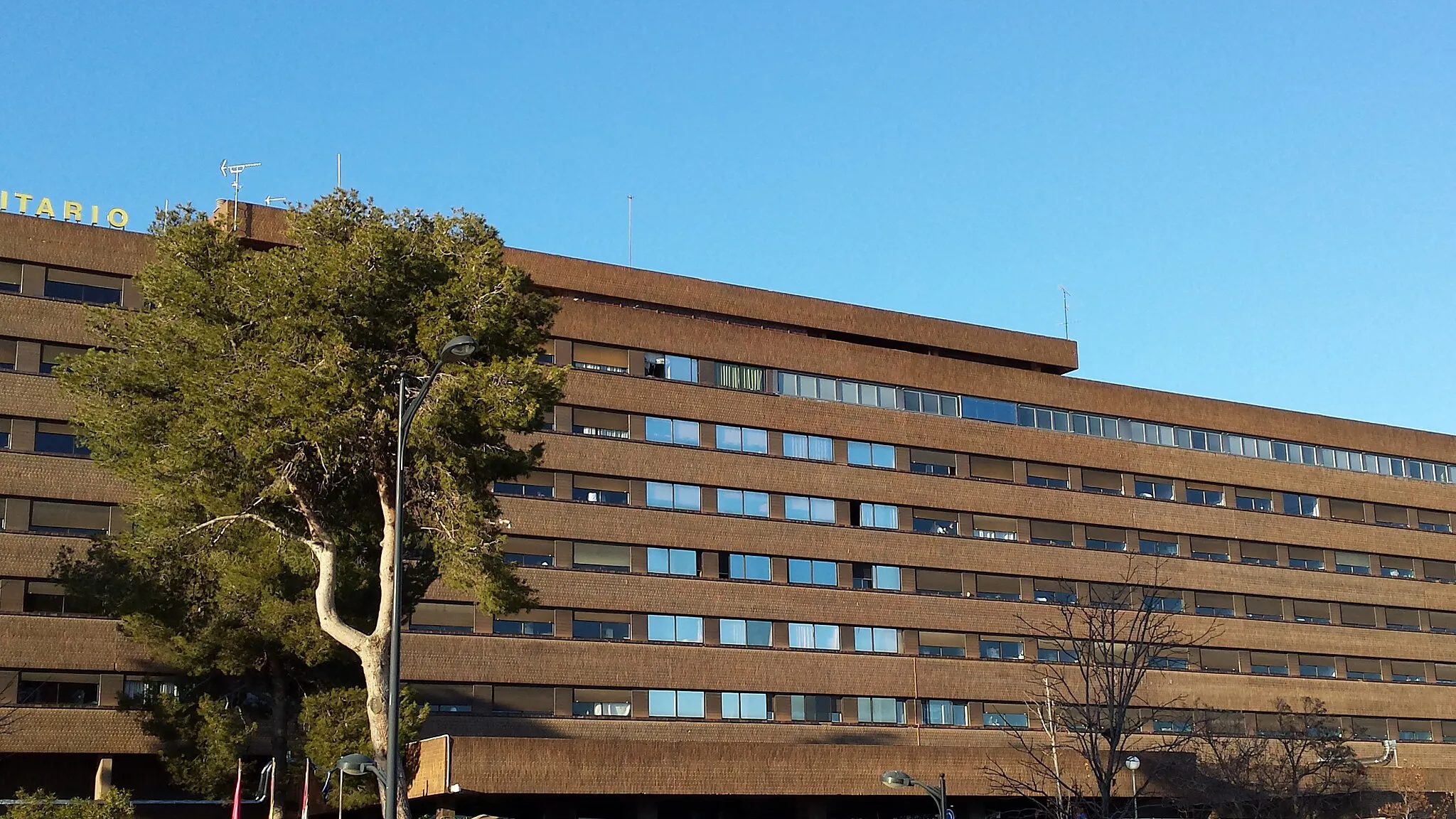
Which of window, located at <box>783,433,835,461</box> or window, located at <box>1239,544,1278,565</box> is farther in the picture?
window, located at <box>1239,544,1278,565</box>

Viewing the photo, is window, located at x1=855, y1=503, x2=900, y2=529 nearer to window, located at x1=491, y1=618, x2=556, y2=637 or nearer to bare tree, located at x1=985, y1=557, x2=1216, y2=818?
bare tree, located at x1=985, y1=557, x2=1216, y2=818

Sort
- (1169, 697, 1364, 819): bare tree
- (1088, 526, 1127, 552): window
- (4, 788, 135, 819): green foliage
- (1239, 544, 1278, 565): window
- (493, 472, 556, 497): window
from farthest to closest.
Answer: (1239, 544, 1278, 565): window, (1088, 526, 1127, 552): window, (1169, 697, 1364, 819): bare tree, (493, 472, 556, 497): window, (4, 788, 135, 819): green foliage

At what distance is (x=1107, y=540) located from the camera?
6494 cm

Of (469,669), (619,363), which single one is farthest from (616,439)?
(469,669)

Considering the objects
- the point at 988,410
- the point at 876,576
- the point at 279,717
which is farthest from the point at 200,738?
the point at 988,410

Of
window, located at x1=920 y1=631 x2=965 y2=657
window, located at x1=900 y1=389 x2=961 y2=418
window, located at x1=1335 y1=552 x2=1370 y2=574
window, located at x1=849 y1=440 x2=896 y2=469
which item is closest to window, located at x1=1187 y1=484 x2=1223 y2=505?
window, located at x1=1335 y1=552 x2=1370 y2=574

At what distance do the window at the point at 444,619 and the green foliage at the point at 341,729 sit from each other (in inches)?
404

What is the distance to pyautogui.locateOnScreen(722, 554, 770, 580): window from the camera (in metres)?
55.8

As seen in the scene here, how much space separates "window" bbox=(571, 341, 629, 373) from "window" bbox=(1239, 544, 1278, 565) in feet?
96.1

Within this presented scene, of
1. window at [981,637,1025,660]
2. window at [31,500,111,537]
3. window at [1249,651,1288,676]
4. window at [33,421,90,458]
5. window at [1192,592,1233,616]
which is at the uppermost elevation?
window at [33,421,90,458]

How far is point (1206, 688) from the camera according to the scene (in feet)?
212

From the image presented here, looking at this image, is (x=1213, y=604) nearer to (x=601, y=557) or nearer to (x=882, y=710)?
(x=882, y=710)

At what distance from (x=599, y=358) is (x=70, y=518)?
17777 millimetres

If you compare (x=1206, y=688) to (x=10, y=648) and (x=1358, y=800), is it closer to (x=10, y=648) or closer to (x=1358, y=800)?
(x=1358, y=800)
